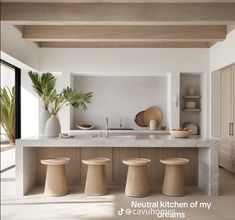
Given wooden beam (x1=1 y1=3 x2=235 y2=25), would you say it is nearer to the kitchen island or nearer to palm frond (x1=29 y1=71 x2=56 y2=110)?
palm frond (x1=29 y1=71 x2=56 y2=110)

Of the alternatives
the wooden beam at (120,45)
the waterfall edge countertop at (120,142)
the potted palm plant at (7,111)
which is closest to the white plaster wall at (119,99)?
the wooden beam at (120,45)

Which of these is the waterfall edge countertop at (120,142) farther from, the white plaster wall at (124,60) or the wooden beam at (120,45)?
the wooden beam at (120,45)

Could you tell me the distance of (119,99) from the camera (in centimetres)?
742

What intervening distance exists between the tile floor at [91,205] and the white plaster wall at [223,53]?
2.49 m

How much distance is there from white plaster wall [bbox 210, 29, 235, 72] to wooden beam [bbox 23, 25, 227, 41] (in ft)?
0.67

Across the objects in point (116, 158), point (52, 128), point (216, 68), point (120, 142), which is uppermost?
point (216, 68)

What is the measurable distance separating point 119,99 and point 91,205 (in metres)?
3.85

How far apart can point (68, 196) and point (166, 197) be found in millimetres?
1392

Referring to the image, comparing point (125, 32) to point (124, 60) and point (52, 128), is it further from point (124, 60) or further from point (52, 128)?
point (52, 128)

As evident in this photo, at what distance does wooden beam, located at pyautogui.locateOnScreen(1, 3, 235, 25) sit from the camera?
4129 millimetres

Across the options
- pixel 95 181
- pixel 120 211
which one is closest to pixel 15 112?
pixel 95 181

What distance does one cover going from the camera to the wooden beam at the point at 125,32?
5.48m

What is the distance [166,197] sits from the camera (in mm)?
4234

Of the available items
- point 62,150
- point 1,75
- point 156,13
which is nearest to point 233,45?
point 156,13
